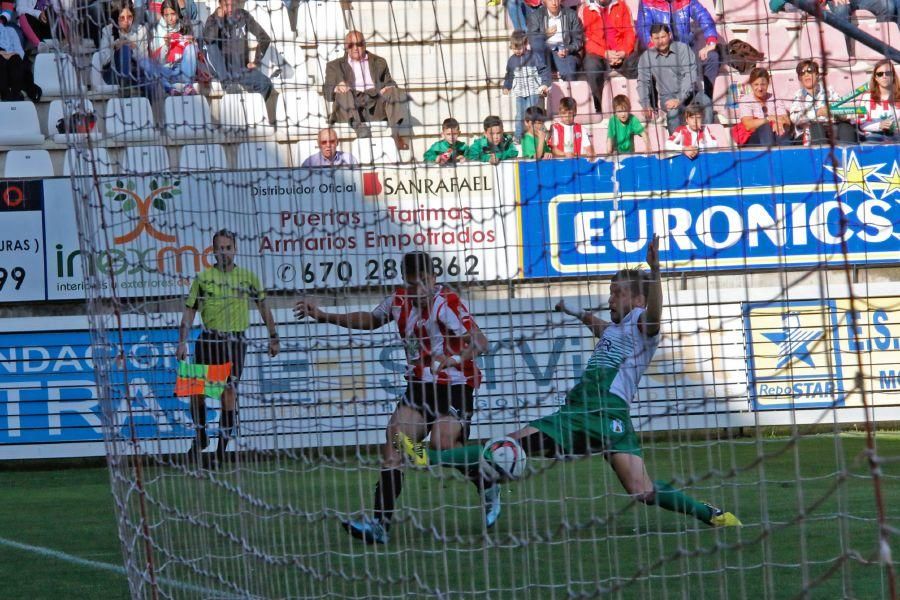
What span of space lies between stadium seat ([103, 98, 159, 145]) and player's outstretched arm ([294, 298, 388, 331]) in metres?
1.02

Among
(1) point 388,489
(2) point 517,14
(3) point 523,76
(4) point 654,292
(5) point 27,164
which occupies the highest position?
(5) point 27,164

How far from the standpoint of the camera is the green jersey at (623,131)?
5928mm

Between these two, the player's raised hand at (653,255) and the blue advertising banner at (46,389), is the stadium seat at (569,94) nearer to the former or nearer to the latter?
the player's raised hand at (653,255)

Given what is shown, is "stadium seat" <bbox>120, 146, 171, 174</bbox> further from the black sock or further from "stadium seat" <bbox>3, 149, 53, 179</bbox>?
"stadium seat" <bbox>3, 149, 53, 179</bbox>

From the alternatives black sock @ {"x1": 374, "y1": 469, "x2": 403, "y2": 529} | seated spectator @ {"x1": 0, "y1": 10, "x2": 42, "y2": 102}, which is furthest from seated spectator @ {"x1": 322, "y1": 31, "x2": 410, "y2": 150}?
seated spectator @ {"x1": 0, "y1": 10, "x2": 42, "y2": 102}

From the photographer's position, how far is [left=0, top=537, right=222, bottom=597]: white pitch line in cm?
593

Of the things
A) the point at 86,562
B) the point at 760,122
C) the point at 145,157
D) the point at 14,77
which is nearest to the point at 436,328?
the point at 145,157

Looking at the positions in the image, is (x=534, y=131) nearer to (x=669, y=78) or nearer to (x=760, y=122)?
(x=669, y=78)

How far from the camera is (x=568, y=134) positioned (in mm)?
6977

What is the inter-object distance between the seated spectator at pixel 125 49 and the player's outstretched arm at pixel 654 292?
2278mm

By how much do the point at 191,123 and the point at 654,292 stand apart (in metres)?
2.19

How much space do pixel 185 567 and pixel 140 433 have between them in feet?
3.76

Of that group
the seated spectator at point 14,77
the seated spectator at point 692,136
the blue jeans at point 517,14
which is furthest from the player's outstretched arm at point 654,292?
the seated spectator at point 14,77

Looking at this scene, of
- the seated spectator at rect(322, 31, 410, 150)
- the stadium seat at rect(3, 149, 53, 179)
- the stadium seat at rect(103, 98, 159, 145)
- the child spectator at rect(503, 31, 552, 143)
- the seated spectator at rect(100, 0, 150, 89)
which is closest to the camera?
the seated spectator at rect(100, 0, 150, 89)
